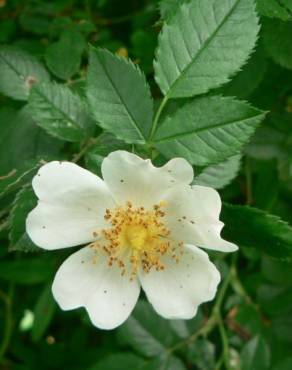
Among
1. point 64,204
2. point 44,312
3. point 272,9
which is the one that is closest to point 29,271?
point 44,312

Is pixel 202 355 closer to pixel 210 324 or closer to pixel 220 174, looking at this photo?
pixel 210 324

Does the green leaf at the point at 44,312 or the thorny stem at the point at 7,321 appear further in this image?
the thorny stem at the point at 7,321

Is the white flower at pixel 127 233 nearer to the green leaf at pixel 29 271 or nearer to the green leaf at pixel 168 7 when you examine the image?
the green leaf at pixel 168 7

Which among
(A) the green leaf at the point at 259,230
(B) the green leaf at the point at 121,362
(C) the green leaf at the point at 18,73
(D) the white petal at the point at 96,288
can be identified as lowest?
(B) the green leaf at the point at 121,362

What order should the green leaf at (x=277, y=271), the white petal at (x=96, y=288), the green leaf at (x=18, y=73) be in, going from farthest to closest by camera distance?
the green leaf at (x=277, y=271) → the green leaf at (x=18, y=73) → the white petal at (x=96, y=288)

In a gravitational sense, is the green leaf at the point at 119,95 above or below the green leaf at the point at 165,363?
above

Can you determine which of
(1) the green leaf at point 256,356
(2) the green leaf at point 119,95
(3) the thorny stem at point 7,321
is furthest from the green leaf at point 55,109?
(3) the thorny stem at point 7,321
